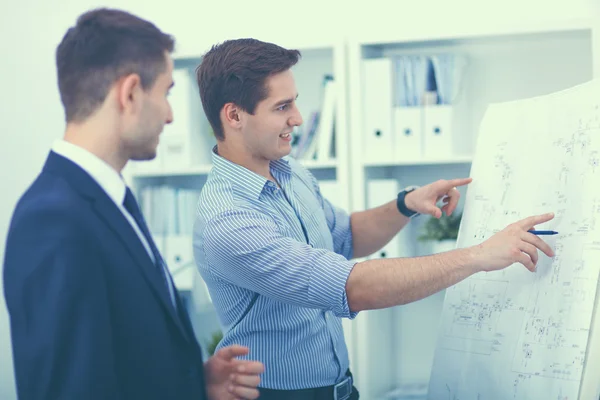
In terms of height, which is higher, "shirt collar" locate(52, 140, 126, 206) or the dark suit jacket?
"shirt collar" locate(52, 140, 126, 206)

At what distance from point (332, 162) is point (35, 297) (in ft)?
6.25

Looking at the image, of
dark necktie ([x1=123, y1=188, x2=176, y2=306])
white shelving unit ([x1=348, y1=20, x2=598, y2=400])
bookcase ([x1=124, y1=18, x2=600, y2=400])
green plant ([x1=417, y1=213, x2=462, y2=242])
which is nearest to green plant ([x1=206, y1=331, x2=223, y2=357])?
bookcase ([x1=124, y1=18, x2=600, y2=400])

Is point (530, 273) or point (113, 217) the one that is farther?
point (530, 273)

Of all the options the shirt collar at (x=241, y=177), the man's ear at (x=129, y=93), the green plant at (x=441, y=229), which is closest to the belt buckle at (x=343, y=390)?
the shirt collar at (x=241, y=177)

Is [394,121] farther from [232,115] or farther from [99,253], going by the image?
[99,253]

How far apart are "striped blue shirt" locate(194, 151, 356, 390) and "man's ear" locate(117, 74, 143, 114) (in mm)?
507

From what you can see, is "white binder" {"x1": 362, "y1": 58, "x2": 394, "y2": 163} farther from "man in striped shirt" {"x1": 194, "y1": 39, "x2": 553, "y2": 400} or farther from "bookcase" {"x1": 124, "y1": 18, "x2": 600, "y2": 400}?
"man in striped shirt" {"x1": 194, "y1": 39, "x2": 553, "y2": 400}

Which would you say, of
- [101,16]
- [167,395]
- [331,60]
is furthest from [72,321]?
[331,60]

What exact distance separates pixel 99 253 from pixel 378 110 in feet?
6.13

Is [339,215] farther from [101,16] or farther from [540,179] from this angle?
[101,16]

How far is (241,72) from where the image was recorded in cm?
181

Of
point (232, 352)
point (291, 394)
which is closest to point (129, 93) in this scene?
point (232, 352)

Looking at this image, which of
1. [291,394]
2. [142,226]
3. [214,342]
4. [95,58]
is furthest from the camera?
[214,342]

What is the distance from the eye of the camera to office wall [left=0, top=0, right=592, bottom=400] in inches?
123
